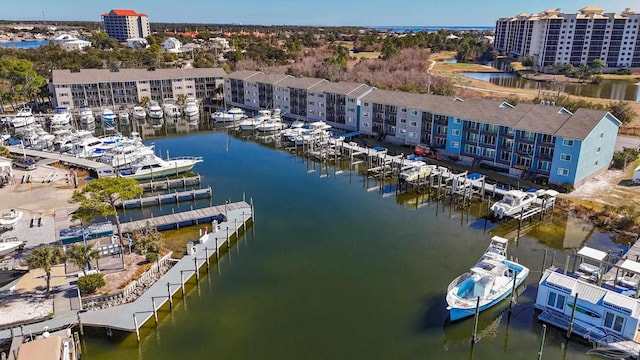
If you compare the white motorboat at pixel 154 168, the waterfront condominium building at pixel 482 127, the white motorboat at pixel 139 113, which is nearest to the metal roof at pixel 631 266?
the waterfront condominium building at pixel 482 127

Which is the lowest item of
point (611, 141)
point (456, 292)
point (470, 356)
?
point (470, 356)

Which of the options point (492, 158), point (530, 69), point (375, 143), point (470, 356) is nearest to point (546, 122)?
point (492, 158)

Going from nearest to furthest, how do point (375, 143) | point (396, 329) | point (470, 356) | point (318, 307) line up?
point (470, 356) < point (396, 329) < point (318, 307) < point (375, 143)

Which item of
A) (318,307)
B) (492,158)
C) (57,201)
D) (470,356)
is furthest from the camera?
(492,158)

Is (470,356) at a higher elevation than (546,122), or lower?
lower

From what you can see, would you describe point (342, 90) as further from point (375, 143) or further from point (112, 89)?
point (112, 89)

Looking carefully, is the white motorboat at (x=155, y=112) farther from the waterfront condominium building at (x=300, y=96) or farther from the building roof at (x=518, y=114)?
the building roof at (x=518, y=114)

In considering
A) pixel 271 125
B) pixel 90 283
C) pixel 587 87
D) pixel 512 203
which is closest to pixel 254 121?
pixel 271 125
